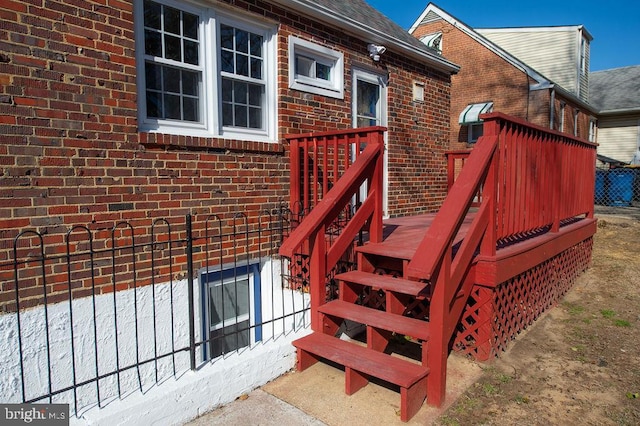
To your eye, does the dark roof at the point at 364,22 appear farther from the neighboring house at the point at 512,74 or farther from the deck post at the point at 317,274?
the neighboring house at the point at 512,74

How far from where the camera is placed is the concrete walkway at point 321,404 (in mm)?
2959

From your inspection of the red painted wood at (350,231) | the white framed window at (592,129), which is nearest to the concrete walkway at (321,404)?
the red painted wood at (350,231)

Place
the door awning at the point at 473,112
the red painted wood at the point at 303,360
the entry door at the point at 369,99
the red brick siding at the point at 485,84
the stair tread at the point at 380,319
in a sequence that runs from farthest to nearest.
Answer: the door awning at the point at 473,112 → the red brick siding at the point at 485,84 → the entry door at the point at 369,99 → the red painted wood at the point at 303,360 → the stair tread at the point at 380,319

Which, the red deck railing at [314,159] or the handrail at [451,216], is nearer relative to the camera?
the handrail at [451,216]

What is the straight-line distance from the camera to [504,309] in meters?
3.95

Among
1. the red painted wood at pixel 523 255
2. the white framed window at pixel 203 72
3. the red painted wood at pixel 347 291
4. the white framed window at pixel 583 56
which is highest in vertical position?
the white framed window at pixel 583 56

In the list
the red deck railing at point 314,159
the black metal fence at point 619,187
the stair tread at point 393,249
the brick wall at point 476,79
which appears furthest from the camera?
the black metal fence at point 619,187

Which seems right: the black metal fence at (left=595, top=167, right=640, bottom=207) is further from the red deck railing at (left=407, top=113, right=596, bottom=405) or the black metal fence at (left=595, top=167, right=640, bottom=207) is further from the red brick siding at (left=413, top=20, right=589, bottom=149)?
the red deck railing at (left=407, top=113, right=596, bottom=405)

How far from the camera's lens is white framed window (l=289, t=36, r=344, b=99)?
546 centimetres

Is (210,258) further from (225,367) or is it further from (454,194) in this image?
(454,194)

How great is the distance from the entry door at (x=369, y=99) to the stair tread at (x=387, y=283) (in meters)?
2.76

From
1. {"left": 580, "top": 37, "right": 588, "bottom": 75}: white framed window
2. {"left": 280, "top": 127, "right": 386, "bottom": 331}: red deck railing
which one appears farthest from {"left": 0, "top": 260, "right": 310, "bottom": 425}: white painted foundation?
{"left": 580, "top": 37, "right": 588, "bottom": 75}: white framed window


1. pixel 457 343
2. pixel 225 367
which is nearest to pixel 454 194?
pixel 457 343

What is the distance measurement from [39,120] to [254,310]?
9.73 ft
